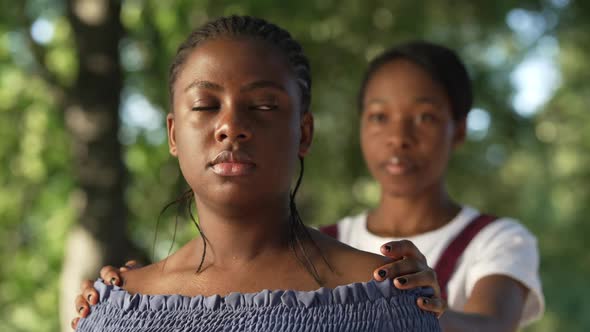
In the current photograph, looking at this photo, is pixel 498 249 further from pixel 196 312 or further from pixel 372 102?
pixel 196 312

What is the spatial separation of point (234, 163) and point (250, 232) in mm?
170

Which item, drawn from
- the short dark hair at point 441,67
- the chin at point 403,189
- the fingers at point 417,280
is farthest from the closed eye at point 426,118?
the fingers at point 417,280

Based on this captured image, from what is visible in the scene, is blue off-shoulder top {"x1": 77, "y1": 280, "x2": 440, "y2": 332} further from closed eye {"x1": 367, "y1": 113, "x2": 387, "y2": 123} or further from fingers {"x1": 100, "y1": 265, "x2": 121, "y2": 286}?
closed eye {"x1": 367, "y1": 113, "x2": 387, "y2": 123}

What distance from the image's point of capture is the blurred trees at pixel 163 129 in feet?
18.1

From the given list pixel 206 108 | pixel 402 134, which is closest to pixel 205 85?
pixel 206 108

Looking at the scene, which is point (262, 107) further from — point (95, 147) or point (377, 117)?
point (95, 147)

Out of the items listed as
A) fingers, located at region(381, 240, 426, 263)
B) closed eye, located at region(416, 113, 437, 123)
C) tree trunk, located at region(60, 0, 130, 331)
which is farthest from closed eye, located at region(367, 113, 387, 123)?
tree trunk, located at region(60, 0, 130, 331)

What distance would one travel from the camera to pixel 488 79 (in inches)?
273

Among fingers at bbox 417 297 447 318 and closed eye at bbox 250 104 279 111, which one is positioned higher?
closed eye at bbox 250 104 279 111

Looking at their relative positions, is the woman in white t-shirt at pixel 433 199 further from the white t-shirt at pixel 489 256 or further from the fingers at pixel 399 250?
the fingers at pixel 399 250

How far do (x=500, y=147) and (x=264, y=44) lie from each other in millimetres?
5803

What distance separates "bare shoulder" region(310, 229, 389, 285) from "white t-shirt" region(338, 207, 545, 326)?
40.3 inches

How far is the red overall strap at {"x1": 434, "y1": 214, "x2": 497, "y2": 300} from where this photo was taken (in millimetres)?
2525

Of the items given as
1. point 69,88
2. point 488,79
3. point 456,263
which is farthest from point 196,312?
point 488,79
